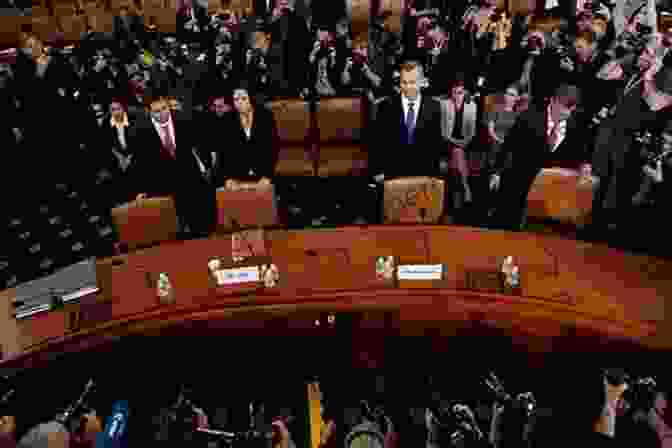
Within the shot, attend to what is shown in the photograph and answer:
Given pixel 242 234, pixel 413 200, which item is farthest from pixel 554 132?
pixel 242 234

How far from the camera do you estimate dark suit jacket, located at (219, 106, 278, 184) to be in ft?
19.3

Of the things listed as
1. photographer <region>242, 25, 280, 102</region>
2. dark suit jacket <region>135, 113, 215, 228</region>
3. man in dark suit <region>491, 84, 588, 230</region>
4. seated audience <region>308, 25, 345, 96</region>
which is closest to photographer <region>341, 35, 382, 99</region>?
seated audience <region>308, 25, 345, 96</region>

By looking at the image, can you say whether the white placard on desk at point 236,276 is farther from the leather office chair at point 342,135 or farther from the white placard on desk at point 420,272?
the leather office chair at point 342,135

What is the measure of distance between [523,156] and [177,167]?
3515 millimetres

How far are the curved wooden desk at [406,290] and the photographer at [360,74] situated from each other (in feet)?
10.1

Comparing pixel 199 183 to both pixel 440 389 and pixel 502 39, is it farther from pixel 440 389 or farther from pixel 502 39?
pixel 502 39

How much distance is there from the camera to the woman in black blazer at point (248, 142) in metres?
5.86

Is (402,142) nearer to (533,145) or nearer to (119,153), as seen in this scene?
(533,145)

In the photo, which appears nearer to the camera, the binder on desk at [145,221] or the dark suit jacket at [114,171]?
the binder on desk at [145,221]

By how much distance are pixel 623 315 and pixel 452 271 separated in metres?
1.17

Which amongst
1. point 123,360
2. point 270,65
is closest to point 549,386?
point 123,360

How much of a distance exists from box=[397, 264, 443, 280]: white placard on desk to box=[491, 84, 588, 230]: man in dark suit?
1521 mm

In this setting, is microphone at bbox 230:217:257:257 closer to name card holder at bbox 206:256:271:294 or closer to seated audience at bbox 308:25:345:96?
name card holder at bbox 206:256:271:294

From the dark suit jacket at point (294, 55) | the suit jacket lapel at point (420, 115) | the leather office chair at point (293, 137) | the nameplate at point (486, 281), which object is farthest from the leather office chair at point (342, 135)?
the nameplate at point (486, 281)
